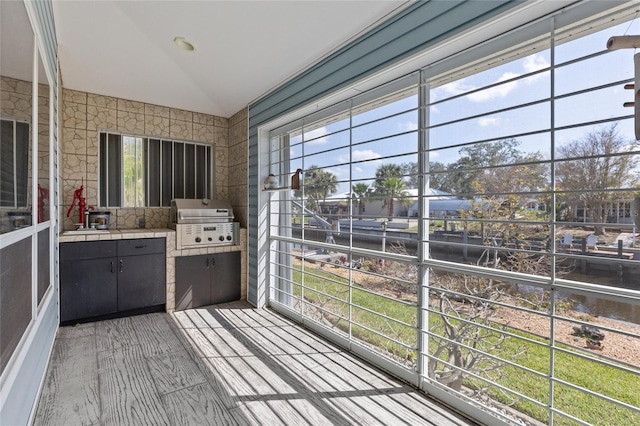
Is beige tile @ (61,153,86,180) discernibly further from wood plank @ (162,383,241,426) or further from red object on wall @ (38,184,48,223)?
wood plank @ (162,383,241,426)

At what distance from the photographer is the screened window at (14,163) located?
113 cm

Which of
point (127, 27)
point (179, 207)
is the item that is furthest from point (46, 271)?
point (127, 27)

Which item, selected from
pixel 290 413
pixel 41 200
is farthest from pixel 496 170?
pixel 41 200

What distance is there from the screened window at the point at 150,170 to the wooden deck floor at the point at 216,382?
166 centimetres

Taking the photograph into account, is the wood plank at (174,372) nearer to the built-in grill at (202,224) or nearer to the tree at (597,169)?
the built-in grill at (202,224)

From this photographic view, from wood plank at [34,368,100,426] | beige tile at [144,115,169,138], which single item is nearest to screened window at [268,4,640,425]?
wood plank at [34,368,100,426]

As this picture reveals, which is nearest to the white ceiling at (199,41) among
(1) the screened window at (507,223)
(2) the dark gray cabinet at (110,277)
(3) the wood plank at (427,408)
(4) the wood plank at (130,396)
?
(1) the screened window at (507,223)

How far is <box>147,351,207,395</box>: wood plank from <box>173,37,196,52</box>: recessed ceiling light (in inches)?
110

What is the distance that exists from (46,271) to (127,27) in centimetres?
217

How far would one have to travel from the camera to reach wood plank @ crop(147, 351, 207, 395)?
2.11m

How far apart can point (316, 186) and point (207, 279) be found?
194cm

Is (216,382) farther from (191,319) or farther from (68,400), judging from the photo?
(191,319)

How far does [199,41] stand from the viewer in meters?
2.77

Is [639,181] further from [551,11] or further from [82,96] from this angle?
[82,96]
